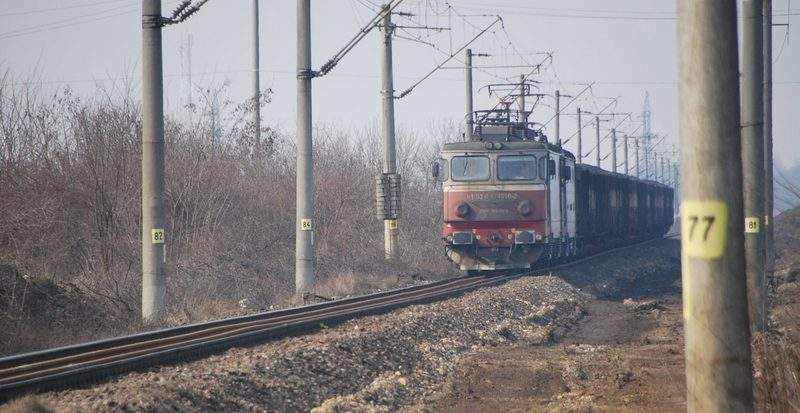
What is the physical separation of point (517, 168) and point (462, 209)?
1.74m

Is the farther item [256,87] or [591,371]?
[256,87]

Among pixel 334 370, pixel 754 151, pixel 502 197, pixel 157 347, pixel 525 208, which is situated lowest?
pixel 334 370

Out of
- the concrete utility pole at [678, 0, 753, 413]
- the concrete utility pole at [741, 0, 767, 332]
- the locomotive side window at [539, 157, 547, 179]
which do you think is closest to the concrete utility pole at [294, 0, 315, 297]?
the locomotive side window at [539, 157, 547, 179]

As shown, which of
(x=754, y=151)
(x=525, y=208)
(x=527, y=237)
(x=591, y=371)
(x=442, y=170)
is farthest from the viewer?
(x=442, y=170)

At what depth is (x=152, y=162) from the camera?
1638cm

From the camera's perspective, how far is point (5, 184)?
1983 centimetres

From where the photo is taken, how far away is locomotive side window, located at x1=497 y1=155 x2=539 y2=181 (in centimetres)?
2566

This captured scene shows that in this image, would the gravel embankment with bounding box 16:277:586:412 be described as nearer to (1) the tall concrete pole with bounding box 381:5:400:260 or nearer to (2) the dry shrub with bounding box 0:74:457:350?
(2) the dry shrub with bounding box 0:74:457:350

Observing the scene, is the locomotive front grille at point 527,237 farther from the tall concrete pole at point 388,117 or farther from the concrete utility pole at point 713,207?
the concrete utility pole at point 713,207

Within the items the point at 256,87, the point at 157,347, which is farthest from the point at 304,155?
the point at 256,87

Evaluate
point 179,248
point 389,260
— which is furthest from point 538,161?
point 179,248

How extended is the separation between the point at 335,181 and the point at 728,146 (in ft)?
93.1

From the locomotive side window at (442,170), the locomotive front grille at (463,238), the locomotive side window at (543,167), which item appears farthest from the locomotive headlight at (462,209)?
the locomotive side window at (543,167)

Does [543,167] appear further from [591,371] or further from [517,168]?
[591,371]
